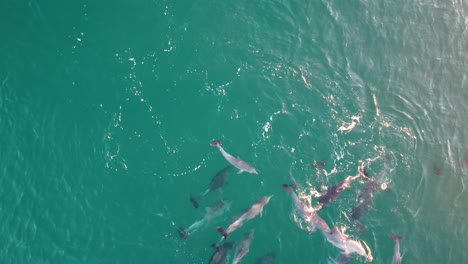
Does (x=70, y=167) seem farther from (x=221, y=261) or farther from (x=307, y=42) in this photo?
(x=307, y=42)

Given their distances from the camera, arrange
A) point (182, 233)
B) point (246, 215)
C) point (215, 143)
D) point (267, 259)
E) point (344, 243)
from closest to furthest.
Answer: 1. point (344, 243)
2. point (267, 259)
3. point (246, 215)
4. point (182, 233)
5. point (215, 143)

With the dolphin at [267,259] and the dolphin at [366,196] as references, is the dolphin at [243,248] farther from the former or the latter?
the dolphin at [366,196]

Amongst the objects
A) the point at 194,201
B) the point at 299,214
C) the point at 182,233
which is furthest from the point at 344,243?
the point at 182,233

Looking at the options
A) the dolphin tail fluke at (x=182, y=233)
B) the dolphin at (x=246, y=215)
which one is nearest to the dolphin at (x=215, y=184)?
the dolphin tail fluke at (x=182, y=233)

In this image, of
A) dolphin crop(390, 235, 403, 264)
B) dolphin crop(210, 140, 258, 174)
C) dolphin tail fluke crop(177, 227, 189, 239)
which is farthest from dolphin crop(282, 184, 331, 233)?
dolphin tail fluke crop(177, 227, 189, 239)

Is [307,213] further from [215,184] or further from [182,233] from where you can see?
[182,233]

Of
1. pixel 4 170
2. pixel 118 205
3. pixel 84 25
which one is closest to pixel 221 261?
pixel 118 205
